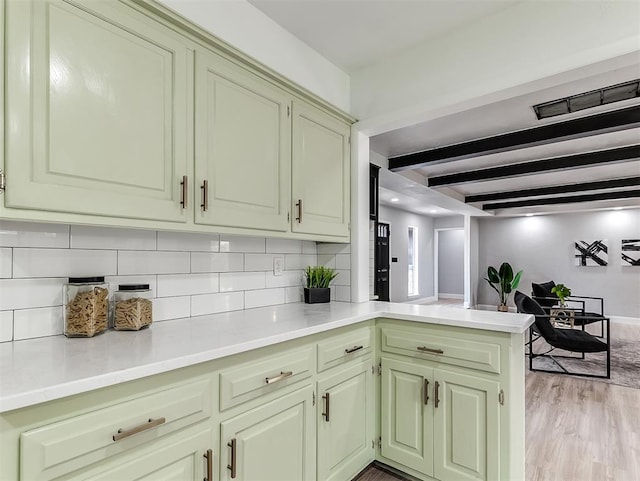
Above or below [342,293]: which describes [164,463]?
below

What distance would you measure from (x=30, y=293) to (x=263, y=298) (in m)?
1.21

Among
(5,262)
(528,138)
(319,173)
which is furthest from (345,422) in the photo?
(528,138)

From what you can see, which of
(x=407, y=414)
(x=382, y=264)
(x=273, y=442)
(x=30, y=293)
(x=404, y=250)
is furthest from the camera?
(x=404, y=250)

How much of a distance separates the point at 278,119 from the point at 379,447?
78.7 inches

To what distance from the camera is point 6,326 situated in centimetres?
132

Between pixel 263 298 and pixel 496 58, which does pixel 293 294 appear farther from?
pixel 496 58

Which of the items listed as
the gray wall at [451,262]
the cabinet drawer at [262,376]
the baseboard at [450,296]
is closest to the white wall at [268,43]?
the cabinet drawer at [262,376]

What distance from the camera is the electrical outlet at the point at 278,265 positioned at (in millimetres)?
2438

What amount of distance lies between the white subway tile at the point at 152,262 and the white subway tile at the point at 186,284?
0.04m

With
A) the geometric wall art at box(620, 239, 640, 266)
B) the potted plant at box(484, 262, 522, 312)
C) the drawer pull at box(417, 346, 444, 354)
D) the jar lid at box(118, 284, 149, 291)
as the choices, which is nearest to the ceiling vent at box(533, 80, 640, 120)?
the drawer pull at box(417, 346, 444, 354)

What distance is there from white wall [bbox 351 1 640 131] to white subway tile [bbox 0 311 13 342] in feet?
7.21

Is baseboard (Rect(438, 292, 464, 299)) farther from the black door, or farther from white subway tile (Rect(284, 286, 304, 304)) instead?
white subway tile (Rect(284, 286, 304, 304))

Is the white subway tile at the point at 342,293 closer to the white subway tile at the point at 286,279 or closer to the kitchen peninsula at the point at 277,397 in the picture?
the kitchen peninsula at the point at 277,397

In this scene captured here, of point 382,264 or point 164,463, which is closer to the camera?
point 164,463
